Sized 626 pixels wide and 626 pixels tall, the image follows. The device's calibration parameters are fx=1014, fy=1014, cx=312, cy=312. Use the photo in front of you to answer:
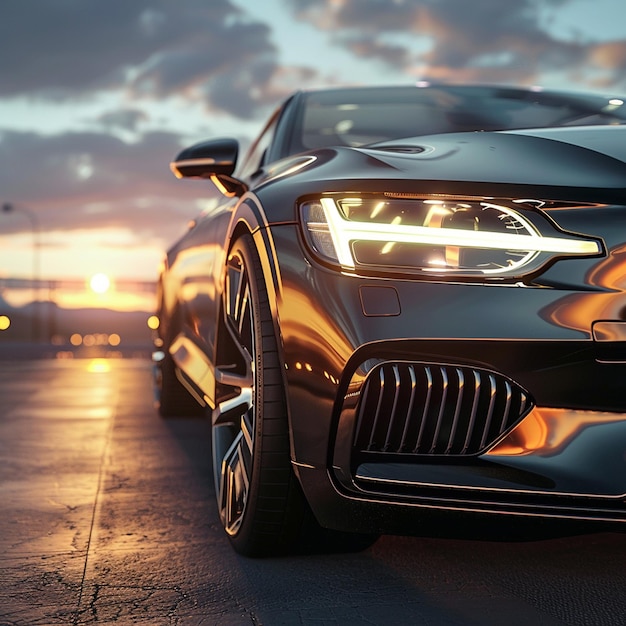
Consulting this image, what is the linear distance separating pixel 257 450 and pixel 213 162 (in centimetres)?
154

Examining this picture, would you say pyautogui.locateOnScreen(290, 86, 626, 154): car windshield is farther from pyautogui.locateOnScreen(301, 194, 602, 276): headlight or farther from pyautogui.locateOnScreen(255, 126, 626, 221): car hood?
pyautogui.locateOnScreen(301, 194, 602, 276): headlight

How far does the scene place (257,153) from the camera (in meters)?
4.77

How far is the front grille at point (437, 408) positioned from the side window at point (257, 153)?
1.91m

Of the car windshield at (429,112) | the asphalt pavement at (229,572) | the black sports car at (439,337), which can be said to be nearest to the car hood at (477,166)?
the black sports car at (439,337)

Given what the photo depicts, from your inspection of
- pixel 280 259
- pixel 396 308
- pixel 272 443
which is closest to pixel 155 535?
pixel 272 443

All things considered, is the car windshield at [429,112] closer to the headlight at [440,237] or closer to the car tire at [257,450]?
the car tire at [257,450]

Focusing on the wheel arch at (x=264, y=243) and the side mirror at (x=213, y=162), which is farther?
the side mirror at (x=213, y=162)

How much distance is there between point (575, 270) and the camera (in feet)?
7.79

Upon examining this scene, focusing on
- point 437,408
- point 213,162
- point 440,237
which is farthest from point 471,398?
point 213,162

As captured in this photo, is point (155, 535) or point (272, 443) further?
point (155, 535)

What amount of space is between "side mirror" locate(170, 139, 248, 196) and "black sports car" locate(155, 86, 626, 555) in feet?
3.45

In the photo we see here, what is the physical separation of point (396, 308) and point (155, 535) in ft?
4.52

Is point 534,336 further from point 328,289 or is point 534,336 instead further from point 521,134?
point 521,134

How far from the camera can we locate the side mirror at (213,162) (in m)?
3.96
